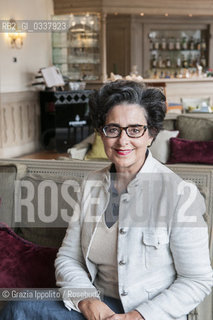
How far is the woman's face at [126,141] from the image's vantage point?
1.56m

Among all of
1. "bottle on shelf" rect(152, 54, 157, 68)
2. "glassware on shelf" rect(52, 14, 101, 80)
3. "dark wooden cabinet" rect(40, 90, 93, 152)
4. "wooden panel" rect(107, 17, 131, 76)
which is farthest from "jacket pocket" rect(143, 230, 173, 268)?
"bottle on shelf" rect(152, 54, 157, 68)

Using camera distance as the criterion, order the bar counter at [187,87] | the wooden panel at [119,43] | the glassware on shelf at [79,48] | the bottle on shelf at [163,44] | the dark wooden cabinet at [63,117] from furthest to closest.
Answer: the bottle on shelf at [163,44]
the wooden panel at [119,43]
the bar counter at [187,87]
the glassware on shelf at [79,48]
the dark wooden cabinet at [63,117]

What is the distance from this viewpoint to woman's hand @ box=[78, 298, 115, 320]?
148 cm

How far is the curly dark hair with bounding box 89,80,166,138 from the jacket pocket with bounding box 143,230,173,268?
379mm

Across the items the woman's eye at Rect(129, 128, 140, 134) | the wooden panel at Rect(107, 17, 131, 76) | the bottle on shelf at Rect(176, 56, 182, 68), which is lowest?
the woman's eye at Rect(129, 128, 140, 134)

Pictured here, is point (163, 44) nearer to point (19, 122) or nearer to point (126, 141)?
point (19, 122)

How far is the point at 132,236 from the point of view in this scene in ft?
5.03

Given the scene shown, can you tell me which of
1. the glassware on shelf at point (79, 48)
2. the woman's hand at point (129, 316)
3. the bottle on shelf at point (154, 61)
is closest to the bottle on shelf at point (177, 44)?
the bottle on shelf at point (154, 61)

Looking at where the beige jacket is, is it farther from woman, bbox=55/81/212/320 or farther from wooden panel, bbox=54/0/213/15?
wooden panel, bbox=54/0/213/15

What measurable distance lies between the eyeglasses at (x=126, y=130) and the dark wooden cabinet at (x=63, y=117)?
242 inches

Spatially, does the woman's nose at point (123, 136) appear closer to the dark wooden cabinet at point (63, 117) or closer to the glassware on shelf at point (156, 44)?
the dark wooden cabinet at point (63, 117)

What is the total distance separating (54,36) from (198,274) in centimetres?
760

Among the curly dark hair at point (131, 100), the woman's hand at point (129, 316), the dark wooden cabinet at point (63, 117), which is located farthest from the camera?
the dark wooden cabinet at point (63, 117)

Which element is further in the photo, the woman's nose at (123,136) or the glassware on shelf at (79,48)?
the glassware on shelf at (79,48)
